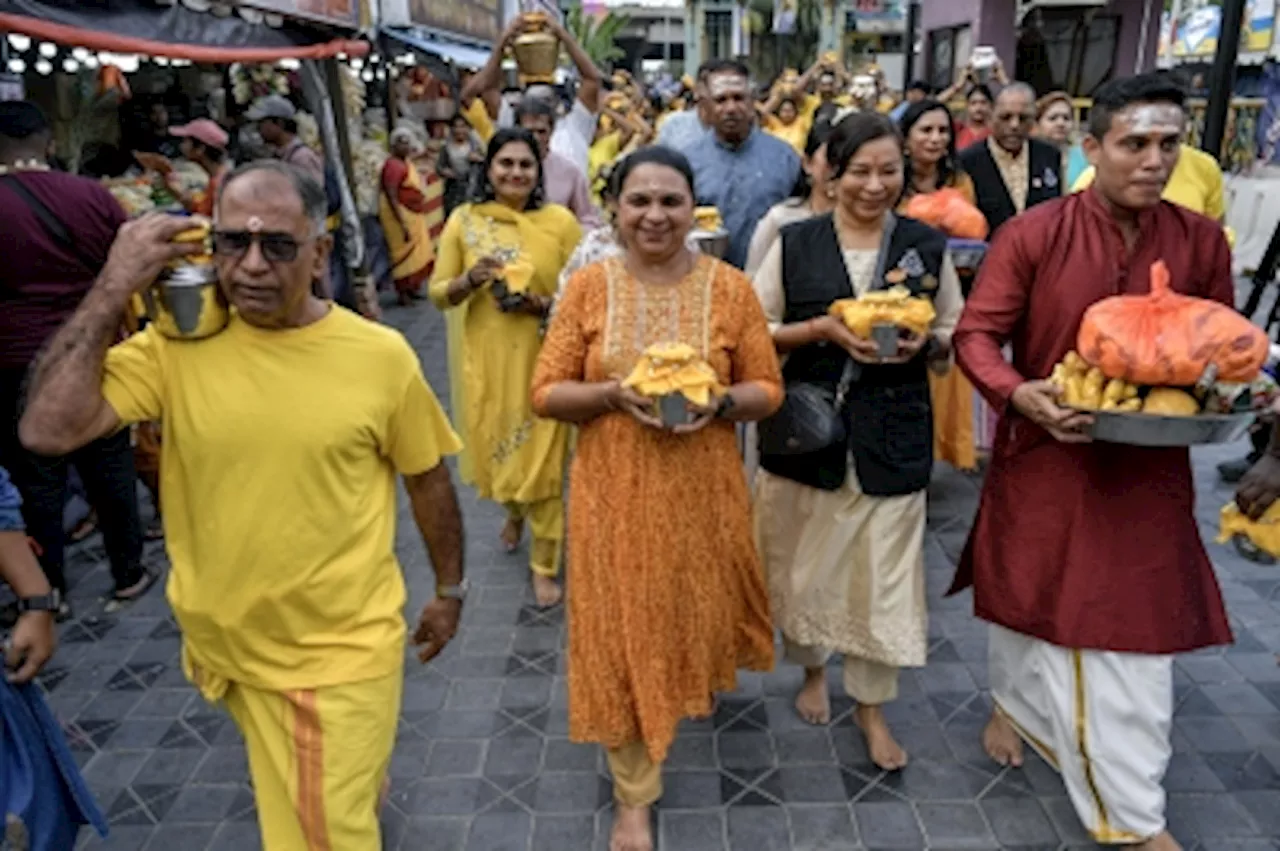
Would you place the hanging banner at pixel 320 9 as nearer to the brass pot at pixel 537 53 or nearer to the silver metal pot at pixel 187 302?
the brass pot at pixel 537 53

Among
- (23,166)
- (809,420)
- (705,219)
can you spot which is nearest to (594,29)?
(23,166)

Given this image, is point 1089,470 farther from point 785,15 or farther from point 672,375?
point 785,15

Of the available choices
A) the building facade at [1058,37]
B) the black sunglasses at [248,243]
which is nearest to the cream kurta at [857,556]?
the black sunglasses at [248,243]

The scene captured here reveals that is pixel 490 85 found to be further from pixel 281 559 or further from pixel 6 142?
pixel 281 559

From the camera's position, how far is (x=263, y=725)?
2293mm

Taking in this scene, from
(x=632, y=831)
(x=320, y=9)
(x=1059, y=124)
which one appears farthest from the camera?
(x=320, y=9)

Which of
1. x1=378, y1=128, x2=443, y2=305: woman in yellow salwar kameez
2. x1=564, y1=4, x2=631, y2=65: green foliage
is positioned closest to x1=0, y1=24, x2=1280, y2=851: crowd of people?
x1=378, y1=128, x2=443, y2=305: woman in yellow salwar kameez

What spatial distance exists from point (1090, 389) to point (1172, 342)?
205 millimetres

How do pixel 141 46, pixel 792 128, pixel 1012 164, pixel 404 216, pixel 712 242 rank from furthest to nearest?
pixel 404 216, pixel 792 128, pixel 141 46, pixel 1012 164, pixel 712 242

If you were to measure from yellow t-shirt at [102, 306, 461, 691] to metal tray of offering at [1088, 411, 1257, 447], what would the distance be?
1.59 m

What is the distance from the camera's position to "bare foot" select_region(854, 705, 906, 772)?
3254mm

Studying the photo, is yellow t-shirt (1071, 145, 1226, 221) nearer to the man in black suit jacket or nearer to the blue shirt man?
the man in black suit jacket

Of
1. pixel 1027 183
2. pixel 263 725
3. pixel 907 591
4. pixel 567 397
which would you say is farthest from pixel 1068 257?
pixel 1027 183

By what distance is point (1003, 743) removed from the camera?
10.8 ft
